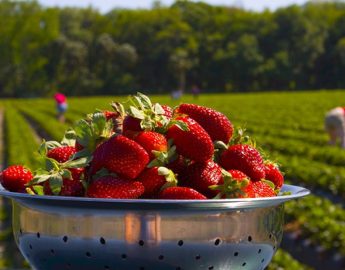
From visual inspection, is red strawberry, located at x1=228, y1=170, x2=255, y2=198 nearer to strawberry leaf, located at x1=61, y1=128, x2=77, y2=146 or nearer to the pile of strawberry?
the pile of strawberry

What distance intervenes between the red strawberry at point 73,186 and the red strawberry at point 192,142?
0.20 metres

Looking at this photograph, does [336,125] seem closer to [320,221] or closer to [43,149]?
[320,221]

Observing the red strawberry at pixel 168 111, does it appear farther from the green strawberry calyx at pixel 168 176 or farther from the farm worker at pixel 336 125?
the farm worker at pixel 336 125

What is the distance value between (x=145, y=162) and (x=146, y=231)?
159 mm

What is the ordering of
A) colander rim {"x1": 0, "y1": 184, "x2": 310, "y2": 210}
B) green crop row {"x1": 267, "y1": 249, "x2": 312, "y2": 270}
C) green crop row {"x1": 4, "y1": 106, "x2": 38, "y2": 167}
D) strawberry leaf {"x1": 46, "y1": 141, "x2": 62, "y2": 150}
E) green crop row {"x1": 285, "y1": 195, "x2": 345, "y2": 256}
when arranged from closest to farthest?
colander rim {"x1": 0, "y1": 184, "x2": 310, "y2": 210} < strawberry leaf {"x1": 46, "y1": 141, "x2": 62, "y2": 150} < green crop row {"x1": 267, "y1": 249, "x2": 312, "y2": 270} < green crop row {"x1": 285, "y1": 195, "x2": 345, "y2": 256} < green crop row {"x1": 4, "y1": 106, "x2": 38, "y2": 167}

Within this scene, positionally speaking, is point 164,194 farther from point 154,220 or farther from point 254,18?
point 254,18

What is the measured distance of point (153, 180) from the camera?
1423 mm

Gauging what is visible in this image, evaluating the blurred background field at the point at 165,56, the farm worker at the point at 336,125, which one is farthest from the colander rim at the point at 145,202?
the blurred background field at the point at 165,56

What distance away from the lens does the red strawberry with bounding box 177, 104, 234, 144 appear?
1578 mm

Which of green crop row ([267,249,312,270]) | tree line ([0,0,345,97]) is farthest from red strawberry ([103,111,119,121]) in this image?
tree line ([0,0,345,97])

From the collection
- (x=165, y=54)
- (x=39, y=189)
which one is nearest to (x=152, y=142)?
(x=39, y=189)

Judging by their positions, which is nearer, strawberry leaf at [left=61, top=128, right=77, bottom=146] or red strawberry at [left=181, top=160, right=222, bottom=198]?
red strawberry at [left=181, top=160, right=222, bottom=198]

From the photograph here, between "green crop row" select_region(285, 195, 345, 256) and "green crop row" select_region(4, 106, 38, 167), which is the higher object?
"green crop row" select_region(285, 195, 345, 256)

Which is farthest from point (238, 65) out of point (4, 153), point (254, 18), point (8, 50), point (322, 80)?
point (4, 153)
